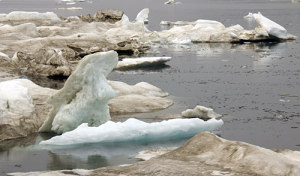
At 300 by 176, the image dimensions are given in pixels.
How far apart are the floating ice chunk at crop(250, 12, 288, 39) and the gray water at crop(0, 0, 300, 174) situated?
65.7 inches

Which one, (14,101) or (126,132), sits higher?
(14,101)

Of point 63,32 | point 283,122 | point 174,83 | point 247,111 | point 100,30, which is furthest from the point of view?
point 100,30

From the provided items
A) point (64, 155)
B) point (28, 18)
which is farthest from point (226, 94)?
point (28, 18)

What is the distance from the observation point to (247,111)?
20312 mm

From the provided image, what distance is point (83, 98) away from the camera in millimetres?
16828

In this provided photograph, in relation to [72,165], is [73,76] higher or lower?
higher

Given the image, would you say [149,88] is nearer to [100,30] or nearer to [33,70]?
[33,70]

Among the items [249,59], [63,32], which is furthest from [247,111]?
[63,32]

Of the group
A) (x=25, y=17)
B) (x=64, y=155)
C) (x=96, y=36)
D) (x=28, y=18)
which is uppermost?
(x=25, y=17)

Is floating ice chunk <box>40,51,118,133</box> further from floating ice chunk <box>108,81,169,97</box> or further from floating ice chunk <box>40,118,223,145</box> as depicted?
floating ice chunk <box>108,81,169,97</box>

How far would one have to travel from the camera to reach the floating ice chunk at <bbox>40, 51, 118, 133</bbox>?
1670cm

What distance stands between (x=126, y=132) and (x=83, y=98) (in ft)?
6.62

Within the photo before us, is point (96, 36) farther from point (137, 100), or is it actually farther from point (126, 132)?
point (126, 132)

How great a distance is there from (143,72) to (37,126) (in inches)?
578
